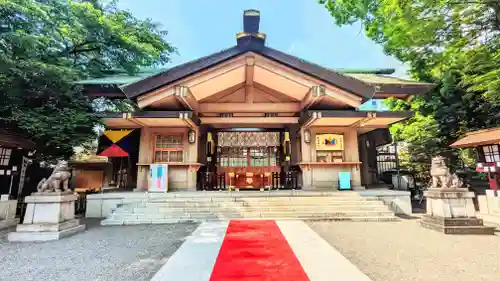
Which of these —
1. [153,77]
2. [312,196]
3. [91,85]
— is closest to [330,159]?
[312,196]

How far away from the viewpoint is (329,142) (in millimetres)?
9562

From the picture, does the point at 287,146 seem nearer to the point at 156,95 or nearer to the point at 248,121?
the point at 248,121

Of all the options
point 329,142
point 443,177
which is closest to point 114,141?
point 329,142

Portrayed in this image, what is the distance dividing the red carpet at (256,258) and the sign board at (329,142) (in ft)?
16.8

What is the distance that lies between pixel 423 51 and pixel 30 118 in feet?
48.3

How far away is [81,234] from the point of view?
17.6 feet

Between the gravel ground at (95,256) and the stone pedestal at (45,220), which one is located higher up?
the stone pedestal at (45,220)

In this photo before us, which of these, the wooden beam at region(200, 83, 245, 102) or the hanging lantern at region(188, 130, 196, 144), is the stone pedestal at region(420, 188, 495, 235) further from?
the hanging lantern at region(188, 130, 196, 144)

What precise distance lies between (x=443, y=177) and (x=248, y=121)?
696cm

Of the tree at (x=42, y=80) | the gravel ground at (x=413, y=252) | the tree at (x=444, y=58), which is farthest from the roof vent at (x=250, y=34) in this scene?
the gravel ground at (x=413, y=252)

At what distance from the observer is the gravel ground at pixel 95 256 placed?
3.11m

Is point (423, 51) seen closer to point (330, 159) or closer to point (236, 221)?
point (330, 159)

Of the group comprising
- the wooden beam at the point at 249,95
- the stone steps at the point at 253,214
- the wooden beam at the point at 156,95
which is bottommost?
the stone steps at the point at 253,214

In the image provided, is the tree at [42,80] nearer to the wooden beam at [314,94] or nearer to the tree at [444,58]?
the wooden beam at [314,94]
